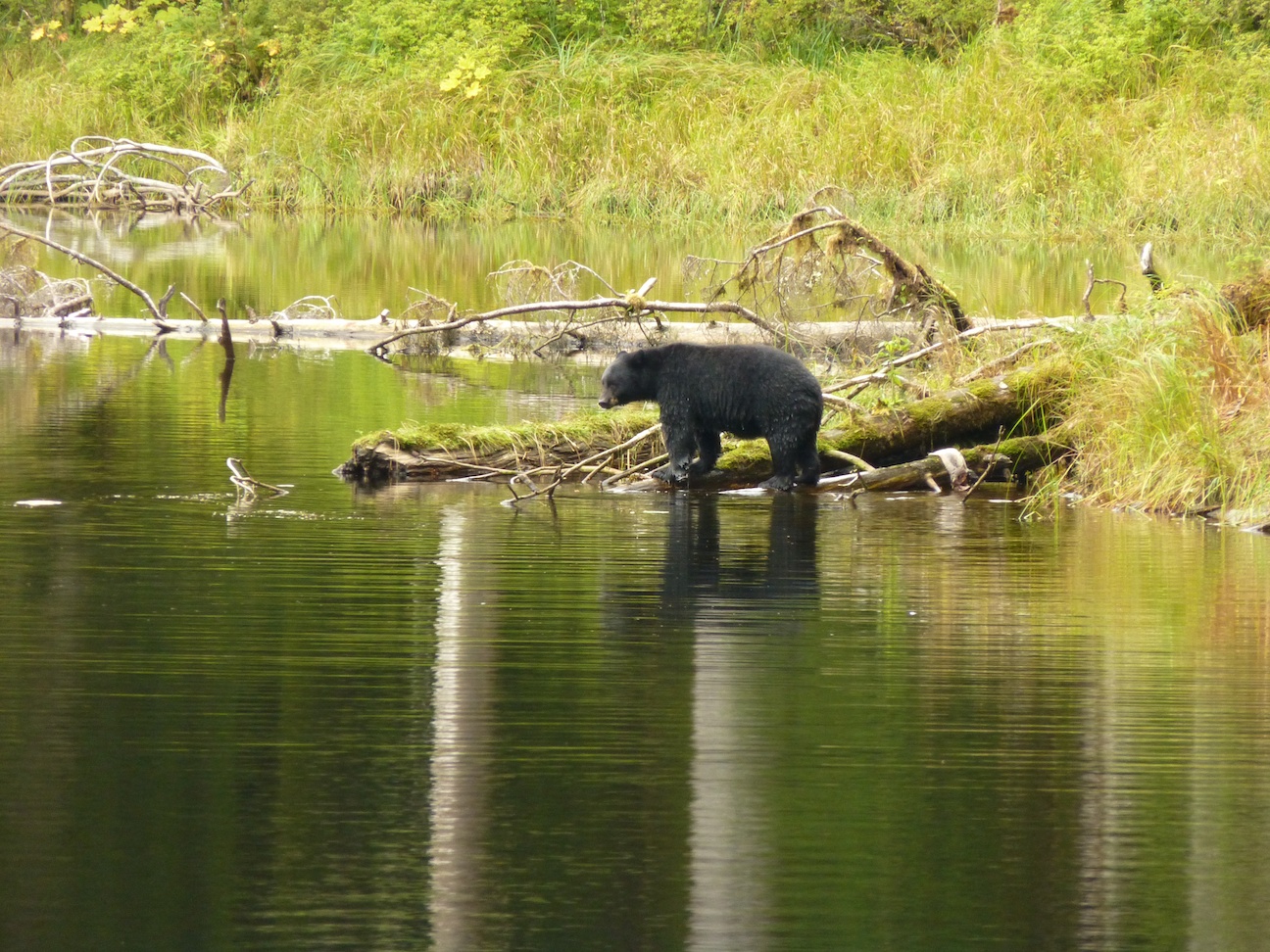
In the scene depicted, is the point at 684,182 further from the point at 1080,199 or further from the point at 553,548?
the point at 553,548

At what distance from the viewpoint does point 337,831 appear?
500cm

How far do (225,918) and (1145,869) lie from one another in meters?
2.22

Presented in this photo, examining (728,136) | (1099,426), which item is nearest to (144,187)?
(728,136)

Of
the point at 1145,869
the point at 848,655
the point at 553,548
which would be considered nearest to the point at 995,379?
the point at 553,548

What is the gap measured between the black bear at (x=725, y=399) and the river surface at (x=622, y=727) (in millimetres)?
625

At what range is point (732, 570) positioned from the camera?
884 centimetres

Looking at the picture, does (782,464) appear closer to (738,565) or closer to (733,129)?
(738,565)

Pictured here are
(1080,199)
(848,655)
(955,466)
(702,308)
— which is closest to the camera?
(848,655)

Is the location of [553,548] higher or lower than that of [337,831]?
higher

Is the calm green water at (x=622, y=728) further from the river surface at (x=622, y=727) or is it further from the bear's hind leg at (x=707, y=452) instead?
the bear's hind leg at (x=707, y=452)

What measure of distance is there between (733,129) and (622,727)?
26854mm

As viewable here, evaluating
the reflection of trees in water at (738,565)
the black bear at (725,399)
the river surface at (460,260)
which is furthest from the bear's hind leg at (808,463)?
the river surface at (460,260)

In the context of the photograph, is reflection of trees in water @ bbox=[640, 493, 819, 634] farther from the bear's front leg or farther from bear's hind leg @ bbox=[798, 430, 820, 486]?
bear's hind leg @ bbox=[798, 430, 820, 486]

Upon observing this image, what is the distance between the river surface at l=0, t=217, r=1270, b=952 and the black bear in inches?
24.6
